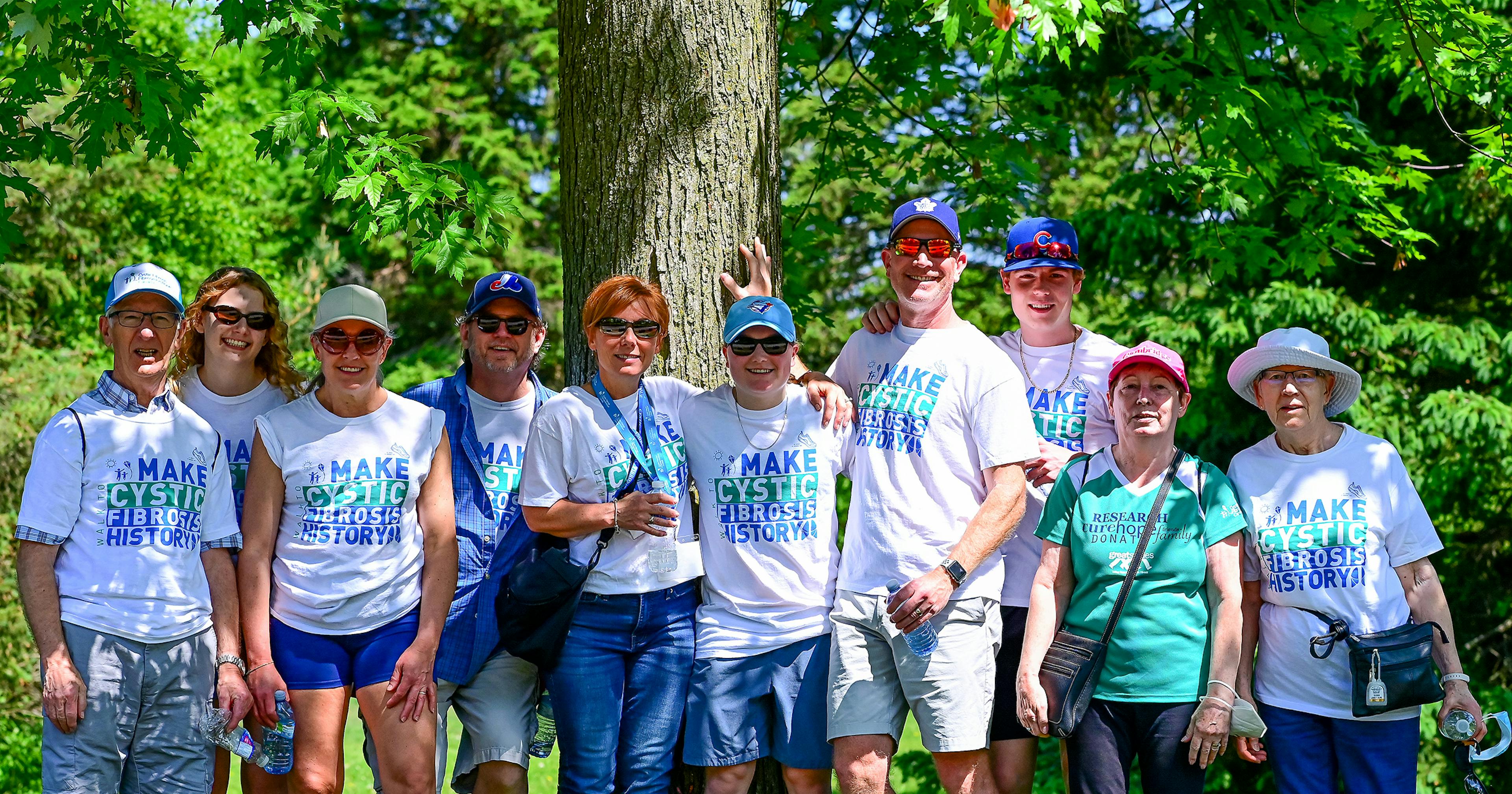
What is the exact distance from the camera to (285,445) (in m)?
4.00

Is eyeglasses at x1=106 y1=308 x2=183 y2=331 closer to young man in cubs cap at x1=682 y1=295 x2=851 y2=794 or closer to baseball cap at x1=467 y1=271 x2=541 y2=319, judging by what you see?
baseball cap at x1=467 y1=271 x2=541 y2=319

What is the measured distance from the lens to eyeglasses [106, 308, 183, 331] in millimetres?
4039

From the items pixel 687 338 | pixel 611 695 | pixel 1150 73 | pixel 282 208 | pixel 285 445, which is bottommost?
pixel 611 695

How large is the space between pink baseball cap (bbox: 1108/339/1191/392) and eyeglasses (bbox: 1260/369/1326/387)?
1.06 feet

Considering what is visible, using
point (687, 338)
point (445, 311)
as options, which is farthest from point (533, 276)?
point (687, 338)

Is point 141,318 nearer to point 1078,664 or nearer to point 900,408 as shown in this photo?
point 900,408

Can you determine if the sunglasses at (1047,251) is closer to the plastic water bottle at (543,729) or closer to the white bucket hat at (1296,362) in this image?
the white bucket hat at (1296,362)

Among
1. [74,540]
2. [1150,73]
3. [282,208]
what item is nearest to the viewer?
[74,540]

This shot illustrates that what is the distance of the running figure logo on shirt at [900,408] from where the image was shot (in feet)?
13.5

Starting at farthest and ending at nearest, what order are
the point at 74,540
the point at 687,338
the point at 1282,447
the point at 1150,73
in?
the point at 1150,73, the point at 687,338, the point at 1282,447, the point at 74,540

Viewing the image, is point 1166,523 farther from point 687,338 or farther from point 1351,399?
point 687,338

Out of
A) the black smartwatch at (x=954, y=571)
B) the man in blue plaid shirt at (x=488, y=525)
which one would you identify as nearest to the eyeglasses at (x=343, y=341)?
the man in blue plaid shirt at (x=488, y=525)

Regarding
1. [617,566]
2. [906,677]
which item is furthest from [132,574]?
[906,677]

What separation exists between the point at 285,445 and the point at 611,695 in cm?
126
